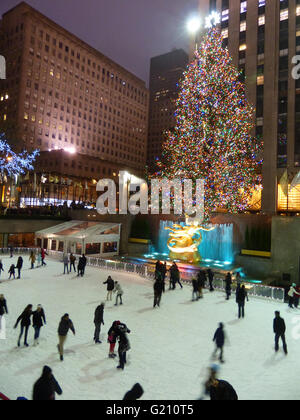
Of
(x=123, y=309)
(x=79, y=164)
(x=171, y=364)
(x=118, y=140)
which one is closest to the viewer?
(x=171, y=364)

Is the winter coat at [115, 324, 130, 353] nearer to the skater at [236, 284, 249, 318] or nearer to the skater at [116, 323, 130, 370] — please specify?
the skater at [116, 323, 130, 370]

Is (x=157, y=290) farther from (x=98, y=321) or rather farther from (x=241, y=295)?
(x=98, y=321)

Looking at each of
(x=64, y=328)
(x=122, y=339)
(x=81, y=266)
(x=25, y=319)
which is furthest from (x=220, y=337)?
(x=81, y=266)

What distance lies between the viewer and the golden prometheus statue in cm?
2417

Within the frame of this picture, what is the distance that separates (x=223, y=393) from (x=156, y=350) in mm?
4282

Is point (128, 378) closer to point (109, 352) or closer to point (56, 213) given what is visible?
point (109, 352)

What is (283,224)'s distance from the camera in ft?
69.3

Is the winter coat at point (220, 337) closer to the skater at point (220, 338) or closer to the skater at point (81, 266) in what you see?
the skater at point (220, 338)

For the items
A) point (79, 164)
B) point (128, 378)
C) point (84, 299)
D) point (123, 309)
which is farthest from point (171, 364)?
point (79, 164)

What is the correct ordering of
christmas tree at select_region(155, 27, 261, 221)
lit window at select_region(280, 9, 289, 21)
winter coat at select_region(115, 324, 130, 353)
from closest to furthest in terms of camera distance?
winter coat at select_region(115, 324, 130, 353) < christmas tree at select_region(155, 27, 261, 221) < lit window at select_region(280, 9, 289, 21)

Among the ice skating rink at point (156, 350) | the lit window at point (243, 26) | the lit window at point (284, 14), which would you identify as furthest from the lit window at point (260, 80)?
the ice skating rink at point (156, 350)

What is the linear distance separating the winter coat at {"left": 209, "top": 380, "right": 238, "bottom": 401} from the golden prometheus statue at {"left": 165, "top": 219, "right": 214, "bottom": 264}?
1911 cm

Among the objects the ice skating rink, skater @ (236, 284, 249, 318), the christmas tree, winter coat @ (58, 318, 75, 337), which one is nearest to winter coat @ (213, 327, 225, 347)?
the ice skating rink
